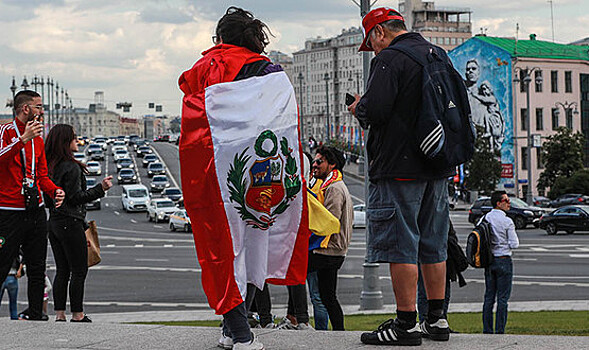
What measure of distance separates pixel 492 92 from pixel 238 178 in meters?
88.6

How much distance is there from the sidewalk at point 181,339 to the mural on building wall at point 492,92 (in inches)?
3346

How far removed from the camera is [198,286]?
2178 cm

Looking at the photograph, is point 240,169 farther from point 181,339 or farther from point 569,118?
point 569,118

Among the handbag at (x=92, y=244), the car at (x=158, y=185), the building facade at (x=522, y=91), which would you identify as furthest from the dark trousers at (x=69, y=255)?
the building facade at (x=522, y=91)

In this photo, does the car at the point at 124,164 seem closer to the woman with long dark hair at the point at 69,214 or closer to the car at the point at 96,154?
the car at the point at 96,154

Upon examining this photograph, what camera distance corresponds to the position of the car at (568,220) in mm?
40594

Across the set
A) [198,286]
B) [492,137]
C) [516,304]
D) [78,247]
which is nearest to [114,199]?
[492,137]

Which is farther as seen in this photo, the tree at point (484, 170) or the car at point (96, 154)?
the car at point (96, 154)

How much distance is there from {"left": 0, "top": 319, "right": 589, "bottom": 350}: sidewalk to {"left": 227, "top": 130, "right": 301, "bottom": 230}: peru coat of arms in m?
0.96

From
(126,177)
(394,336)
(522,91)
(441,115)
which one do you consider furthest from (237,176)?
(522,91)

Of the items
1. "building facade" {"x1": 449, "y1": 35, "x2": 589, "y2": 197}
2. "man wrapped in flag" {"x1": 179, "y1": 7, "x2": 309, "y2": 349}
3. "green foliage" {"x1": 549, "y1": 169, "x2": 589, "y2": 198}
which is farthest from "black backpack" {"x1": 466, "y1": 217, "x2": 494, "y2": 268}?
"building facade" {"x1": 449, "y1": 35, "x2": 589, "y2": 197}

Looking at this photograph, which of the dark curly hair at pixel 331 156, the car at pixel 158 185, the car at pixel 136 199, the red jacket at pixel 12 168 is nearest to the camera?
the red jacket at pixel 12 168

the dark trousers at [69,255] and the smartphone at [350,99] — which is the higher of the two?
the smartphone at [350,99]

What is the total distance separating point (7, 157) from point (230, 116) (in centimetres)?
306
